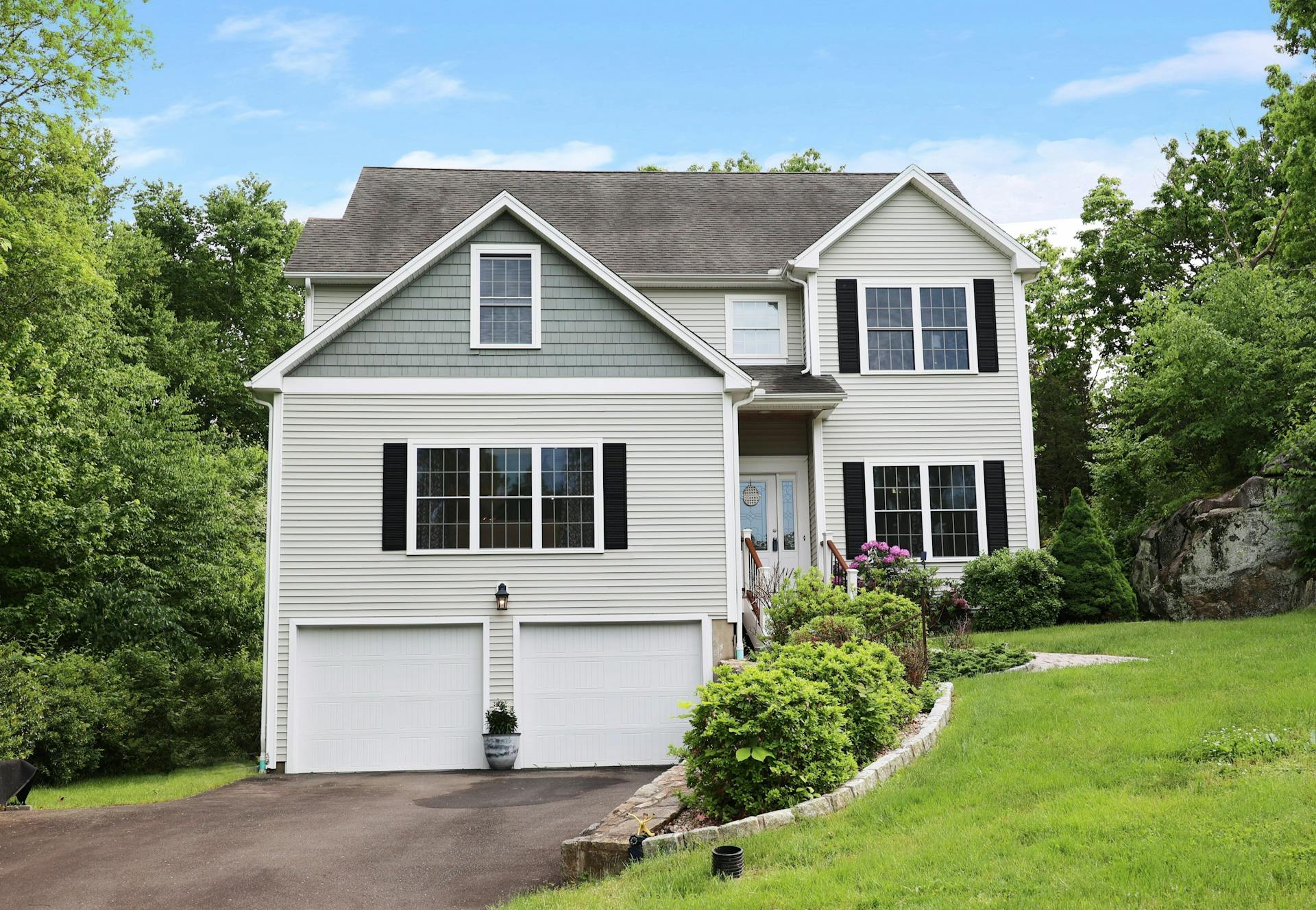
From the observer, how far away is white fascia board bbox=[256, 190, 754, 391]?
580 inches

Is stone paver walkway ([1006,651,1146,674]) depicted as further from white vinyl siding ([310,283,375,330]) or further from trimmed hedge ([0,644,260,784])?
white vinyl siding ([310,283,375,330])

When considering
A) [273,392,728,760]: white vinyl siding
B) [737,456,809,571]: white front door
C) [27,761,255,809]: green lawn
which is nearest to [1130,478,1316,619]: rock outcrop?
[737,456,809,571]: white front door

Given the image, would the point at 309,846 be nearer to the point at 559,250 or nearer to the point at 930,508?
the point at 559,250

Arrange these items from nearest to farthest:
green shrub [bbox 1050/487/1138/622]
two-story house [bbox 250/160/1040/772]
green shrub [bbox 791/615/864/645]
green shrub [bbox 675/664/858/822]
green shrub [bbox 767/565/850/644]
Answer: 1. green shrub [bbox 675/664/858/822]
2. green shrub [bbox 791/615/864/645]
3. green shrub [bbox 767/565/850/644]
4. two-story house [bbox 250/160/1040/772]
5. green shrub [bbox 1050/487/1138/622]

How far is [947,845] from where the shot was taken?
250 inches

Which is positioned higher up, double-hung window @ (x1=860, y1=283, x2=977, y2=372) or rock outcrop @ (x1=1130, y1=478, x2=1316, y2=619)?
double-hung window @ (x1=860, y1=283, x2=977, y2=372)

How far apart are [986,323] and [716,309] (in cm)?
460

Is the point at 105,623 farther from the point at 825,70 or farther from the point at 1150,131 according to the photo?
the point at 1150,131

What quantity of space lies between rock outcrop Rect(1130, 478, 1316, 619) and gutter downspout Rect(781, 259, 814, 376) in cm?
670

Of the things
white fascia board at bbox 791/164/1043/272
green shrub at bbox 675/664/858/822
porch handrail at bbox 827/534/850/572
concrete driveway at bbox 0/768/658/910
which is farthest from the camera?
white fascia board at bbox 791/164/1043/272

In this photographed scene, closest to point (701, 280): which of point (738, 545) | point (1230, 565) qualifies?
point (738, 545)

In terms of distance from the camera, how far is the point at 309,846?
9305 millimetres

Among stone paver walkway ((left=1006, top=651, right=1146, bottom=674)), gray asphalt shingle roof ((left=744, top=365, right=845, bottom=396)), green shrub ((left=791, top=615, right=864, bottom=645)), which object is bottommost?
stone paver walkway ((left=1006, top=651, right=1146, bottom=674))

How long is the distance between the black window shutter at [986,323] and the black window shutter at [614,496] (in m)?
6.95
